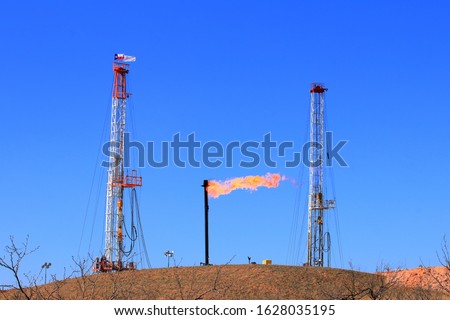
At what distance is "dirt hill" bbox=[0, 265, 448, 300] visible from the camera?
4056 centimetres

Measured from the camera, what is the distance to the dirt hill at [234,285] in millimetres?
40562

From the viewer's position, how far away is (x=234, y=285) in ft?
137
